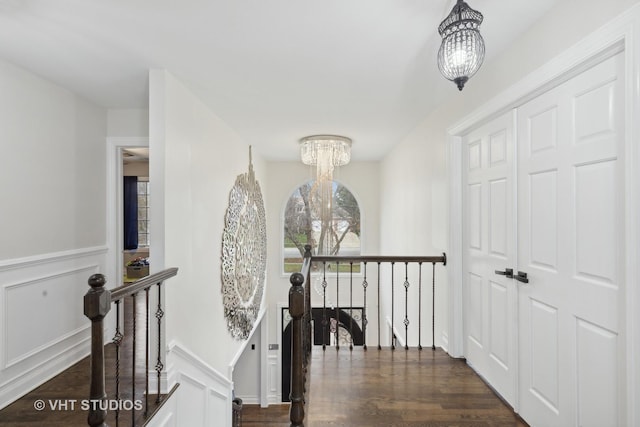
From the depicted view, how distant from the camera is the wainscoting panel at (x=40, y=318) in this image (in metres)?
2.22

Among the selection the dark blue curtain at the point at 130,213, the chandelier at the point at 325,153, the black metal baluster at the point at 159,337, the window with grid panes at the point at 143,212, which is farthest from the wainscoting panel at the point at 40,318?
the window with grid panes at the point at 143,212

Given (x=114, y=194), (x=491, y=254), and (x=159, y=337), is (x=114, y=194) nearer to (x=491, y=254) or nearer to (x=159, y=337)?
(x=159, y=337)

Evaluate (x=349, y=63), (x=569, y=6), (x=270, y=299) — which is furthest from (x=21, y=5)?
(x=270, y=299)

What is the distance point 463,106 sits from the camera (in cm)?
A: 257

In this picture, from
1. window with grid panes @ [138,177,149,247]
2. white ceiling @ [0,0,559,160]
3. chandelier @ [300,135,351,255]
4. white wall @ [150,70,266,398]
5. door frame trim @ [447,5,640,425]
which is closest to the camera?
door frame trim @ [447,5,640,425]

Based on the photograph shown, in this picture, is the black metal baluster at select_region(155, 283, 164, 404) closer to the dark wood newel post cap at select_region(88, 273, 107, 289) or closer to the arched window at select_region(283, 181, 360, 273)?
the dark wood newel post cap at select_region(88, 273, 107, 289)

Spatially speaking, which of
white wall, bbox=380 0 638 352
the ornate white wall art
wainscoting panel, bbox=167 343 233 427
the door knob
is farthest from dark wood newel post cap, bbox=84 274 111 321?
white wall, bbox=380 0 638 352

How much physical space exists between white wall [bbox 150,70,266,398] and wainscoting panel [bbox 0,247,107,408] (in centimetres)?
100

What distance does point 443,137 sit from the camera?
295 centimetres

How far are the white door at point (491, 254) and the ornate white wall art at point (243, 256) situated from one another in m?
2.45

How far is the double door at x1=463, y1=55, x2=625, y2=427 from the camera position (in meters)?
1.36

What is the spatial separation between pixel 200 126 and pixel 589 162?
2752 mm

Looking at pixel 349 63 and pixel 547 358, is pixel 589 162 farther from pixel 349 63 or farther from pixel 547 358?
pixel 349 63

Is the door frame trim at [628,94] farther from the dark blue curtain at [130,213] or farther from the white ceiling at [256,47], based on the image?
the dark blue curtain at [130,213]
